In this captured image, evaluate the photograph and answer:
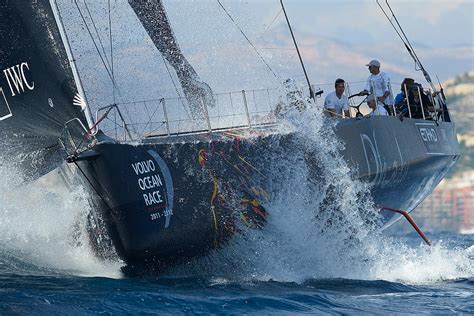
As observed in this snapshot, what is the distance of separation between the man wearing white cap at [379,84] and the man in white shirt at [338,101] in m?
Result: 0.72

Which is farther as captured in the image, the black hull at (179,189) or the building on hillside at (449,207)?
the building on hillside at (449,207)

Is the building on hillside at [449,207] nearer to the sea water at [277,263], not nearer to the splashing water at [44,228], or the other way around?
the sea water at [277,263]

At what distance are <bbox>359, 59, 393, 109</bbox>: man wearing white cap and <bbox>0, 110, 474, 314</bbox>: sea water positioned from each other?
1.88 meters

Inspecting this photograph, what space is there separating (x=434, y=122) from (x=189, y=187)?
500 centimetres

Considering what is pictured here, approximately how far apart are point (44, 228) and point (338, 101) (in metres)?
3.20

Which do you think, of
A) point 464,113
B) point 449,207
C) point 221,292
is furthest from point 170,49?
point 464,113

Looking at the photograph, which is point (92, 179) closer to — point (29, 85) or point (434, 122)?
point (29, 85)

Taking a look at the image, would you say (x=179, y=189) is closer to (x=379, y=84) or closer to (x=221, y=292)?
(x=221, y=292)

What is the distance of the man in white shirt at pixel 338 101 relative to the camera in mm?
10609

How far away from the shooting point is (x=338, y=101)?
1069 cm

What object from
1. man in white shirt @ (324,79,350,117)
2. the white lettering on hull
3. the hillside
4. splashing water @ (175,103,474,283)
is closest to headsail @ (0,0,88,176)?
the white lettering on hull

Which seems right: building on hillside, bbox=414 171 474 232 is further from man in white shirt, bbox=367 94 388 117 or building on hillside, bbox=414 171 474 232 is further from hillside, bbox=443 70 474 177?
man in white shirt, bbox=367 94 388 117

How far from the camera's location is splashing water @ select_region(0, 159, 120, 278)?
8.53 metres

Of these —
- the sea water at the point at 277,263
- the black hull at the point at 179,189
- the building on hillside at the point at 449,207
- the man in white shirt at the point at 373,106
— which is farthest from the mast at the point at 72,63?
the building on hillside at the point at 449,207
